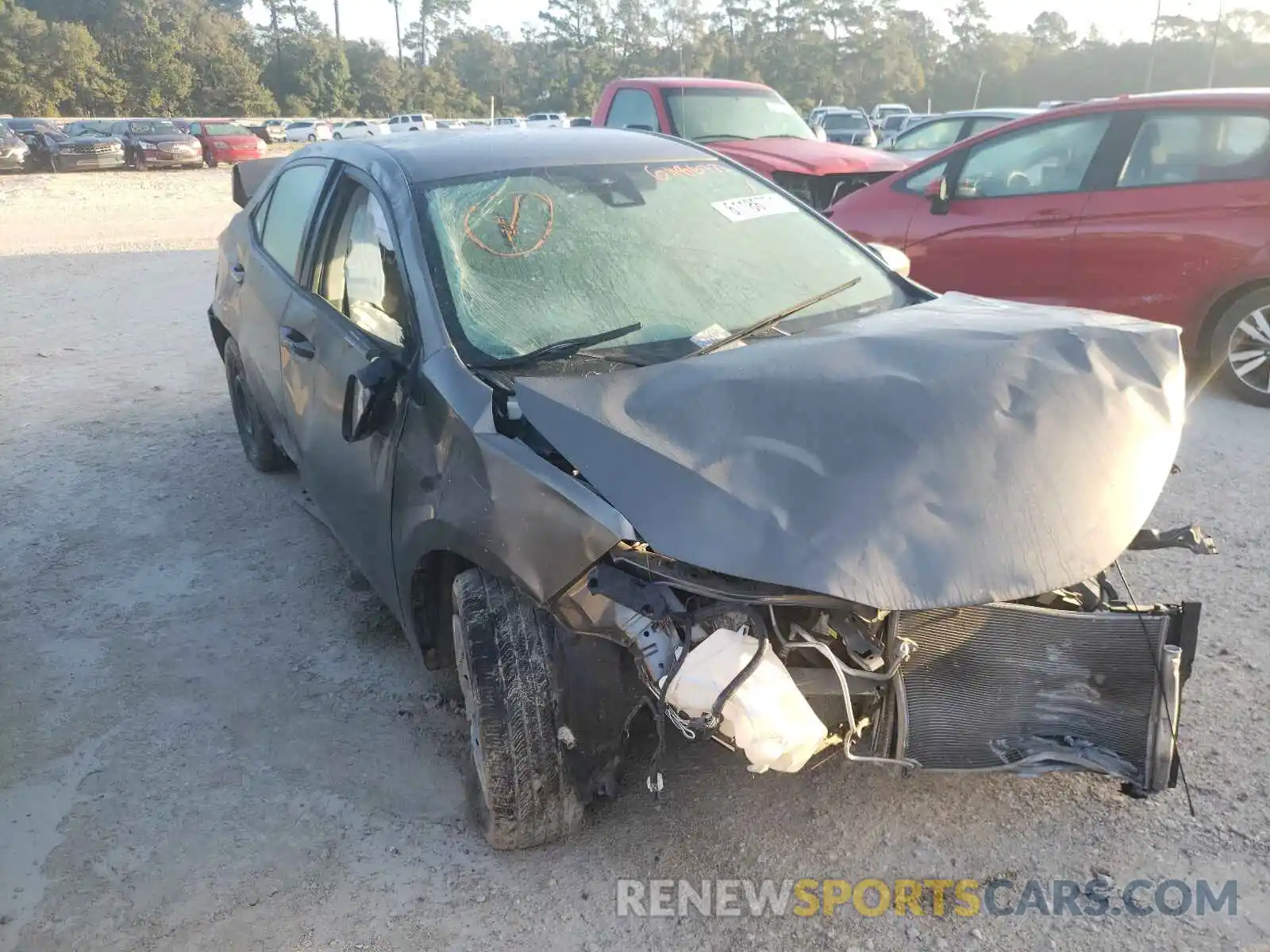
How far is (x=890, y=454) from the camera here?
221 cm

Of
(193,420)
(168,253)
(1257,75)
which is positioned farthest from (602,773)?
(1257,75)

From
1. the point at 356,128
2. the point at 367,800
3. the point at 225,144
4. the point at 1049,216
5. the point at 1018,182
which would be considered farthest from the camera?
the point at 356,128

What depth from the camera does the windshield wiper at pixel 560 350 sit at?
270 centimetres

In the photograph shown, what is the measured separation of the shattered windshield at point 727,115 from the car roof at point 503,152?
19.7ft

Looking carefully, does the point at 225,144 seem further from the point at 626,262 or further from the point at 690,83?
the point at 626,262

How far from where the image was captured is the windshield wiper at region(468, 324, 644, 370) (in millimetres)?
2701

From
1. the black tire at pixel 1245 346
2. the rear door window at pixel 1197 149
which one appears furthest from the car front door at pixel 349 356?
the black tire at pixel 1245 346

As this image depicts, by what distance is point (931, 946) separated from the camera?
223 cm

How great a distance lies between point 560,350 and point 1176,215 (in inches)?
173

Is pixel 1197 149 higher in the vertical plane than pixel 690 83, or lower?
lower

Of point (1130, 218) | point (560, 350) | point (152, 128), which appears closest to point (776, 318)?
point (560, 350)

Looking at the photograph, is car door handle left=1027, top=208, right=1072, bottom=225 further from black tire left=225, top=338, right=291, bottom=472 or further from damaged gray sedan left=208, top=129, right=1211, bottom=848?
black tire left=225, top=338, right=291, bottom=472

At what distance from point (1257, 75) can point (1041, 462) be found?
67650 millimetres

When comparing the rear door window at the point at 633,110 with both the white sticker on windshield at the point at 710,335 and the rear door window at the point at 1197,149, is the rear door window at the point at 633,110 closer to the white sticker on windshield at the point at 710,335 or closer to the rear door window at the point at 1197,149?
the rear door window at the point at 1197,149
